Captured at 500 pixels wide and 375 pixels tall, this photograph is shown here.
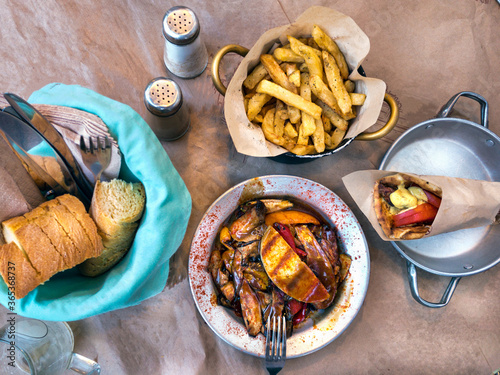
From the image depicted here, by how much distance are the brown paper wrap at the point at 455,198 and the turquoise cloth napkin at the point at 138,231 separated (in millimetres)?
644

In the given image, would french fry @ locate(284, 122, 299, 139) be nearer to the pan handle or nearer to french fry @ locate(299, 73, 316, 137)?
french fry @ locate(299, 73, 316, 137)

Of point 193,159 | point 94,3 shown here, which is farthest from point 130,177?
point 94,3

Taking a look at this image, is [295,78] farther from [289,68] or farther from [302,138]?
[302,138]

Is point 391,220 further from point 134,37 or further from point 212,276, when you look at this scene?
point 134,37

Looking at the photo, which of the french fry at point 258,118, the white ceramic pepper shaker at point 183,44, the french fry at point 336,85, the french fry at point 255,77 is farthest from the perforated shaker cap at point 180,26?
the french fry at point 336,85

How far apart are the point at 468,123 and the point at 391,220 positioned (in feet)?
1.63

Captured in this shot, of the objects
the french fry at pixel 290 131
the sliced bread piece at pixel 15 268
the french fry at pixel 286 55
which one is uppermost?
the french fry at pixel 286 55

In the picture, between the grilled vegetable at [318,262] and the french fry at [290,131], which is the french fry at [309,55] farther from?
the grilled vegetable at [318,262]

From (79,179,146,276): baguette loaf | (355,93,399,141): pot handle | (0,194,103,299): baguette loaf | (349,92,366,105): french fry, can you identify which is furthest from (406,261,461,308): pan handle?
(0,194,103,299): baguette loaf

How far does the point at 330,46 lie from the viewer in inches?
45.7

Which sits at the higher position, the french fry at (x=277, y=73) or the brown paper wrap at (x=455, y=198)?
the french fry at (x=277, y=73)

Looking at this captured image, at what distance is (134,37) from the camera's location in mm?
1398

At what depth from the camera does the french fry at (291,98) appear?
1102mm

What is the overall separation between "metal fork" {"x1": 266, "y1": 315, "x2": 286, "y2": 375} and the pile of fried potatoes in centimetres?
59
